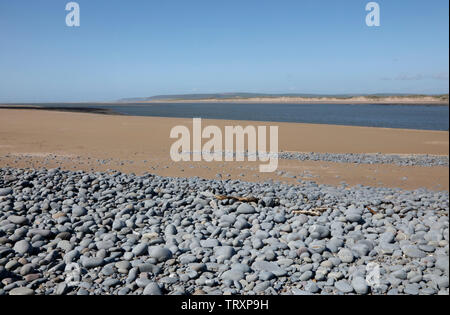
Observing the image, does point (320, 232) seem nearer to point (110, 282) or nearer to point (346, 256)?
point (346, 256)

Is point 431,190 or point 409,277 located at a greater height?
point 431,190

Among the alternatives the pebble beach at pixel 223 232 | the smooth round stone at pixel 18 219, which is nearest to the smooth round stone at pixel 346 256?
the pebble beach at pixel 223 232

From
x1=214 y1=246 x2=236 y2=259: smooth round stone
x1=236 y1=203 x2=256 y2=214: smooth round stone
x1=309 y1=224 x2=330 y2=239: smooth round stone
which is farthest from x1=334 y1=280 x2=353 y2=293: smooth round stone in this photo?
x1=236 y1=203 x2=256 y2=214: smooth round stone

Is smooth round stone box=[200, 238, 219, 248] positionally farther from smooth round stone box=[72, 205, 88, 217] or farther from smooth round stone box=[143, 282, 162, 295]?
smooth round stone box=[72, 205, 88, 217]

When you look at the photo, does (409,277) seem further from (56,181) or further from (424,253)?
(56,181)

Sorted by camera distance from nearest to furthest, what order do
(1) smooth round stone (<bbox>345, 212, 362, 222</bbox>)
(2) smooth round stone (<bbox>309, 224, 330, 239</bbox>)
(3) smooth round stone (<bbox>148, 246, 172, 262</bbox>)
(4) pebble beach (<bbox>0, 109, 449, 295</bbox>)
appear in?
(4) pebble beach (<bbox>0, 109, 449, 295</bbox>) → (3) smooth round stone (<bbox>148, 246, 172, 262</bbox>) → (2) smooth round stone (<bbox>309, 224, 330, 239</bbox>) → (1) smooth round stone (<bbox>345, 212, 362, 222</bbox>)

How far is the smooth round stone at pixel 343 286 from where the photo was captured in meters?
3.62


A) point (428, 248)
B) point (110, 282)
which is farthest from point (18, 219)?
point (428, 248)

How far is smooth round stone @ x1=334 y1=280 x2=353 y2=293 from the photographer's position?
3.62 m

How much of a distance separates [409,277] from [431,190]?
3.31 meters

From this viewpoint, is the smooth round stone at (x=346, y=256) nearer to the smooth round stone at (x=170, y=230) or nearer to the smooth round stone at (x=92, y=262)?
the smooth round stone at (x=170, y=230)
